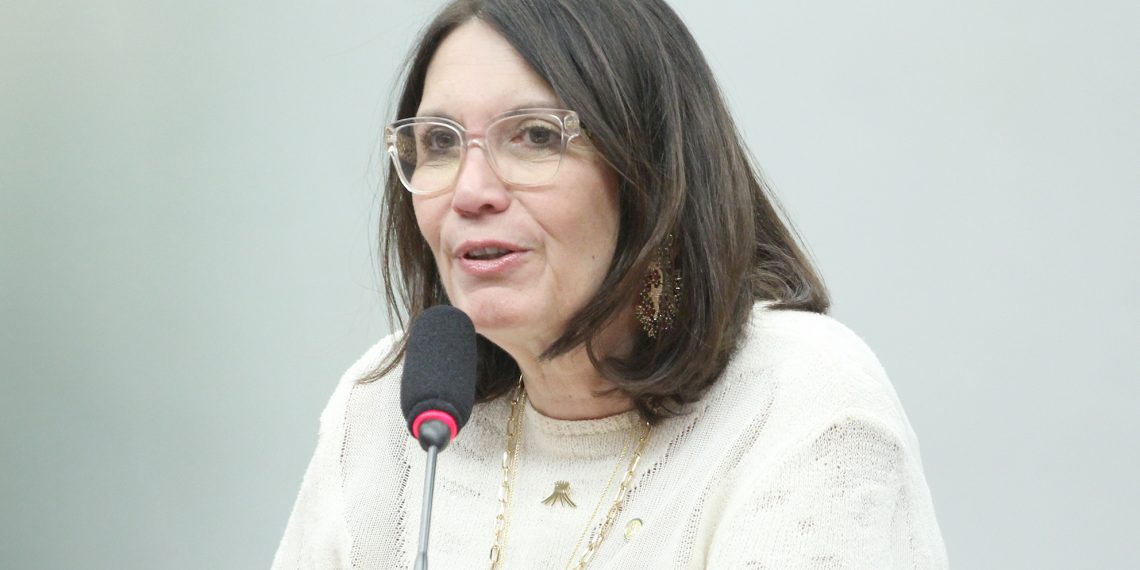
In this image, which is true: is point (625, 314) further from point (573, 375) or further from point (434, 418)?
point (434, 418)

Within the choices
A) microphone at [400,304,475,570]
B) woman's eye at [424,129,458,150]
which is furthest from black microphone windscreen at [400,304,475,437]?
woman's eye at [424,129,458,150]

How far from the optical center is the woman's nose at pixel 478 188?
1.56 meters

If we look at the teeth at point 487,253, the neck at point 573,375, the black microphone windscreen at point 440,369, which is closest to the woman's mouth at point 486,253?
the teeth at point 487,253

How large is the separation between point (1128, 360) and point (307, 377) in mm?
1729

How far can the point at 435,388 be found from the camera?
48.4 inches

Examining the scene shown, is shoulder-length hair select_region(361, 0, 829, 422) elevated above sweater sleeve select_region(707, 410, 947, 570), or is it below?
above

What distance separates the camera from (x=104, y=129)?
3.27m

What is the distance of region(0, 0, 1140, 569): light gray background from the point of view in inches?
94.0

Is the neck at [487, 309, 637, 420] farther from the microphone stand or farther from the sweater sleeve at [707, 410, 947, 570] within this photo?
the microphone stand

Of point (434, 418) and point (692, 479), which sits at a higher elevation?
point (434, 418)

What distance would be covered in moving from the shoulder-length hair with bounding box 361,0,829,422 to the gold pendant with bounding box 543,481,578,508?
15 cm

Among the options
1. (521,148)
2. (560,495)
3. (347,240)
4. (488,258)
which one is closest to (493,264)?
(488,258)

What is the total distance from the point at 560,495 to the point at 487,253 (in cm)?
33

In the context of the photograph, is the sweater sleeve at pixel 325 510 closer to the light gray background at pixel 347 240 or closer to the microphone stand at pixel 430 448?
the microphone stand at pixel 430 448
